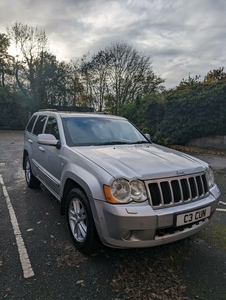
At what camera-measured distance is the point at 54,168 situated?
334 centimetres

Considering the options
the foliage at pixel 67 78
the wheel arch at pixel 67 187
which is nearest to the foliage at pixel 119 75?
the foliage at pixel 67 78

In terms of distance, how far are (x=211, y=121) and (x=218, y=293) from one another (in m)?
8.59

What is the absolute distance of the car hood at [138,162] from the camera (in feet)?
7.28

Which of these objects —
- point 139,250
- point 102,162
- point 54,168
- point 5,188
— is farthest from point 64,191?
point 5,188

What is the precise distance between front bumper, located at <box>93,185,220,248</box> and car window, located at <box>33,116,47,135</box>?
2687 mm

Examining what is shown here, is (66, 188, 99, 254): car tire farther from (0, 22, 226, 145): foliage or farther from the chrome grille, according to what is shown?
(0, 22, 226, 145): foliage

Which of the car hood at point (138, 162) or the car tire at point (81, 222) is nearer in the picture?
the car hood at point (138, 162)

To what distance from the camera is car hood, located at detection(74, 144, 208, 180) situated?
222 cm

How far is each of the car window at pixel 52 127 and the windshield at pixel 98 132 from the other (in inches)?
7.9

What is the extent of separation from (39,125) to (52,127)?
0.88 m

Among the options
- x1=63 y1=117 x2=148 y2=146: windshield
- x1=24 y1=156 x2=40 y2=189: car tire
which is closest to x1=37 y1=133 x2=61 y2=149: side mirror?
x1=63 y1=117 x2=148 y2=146: windshield

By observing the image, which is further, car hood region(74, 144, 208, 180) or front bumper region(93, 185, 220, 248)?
car hood region(74, 144, 208, 180)

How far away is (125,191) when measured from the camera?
83.6 inches

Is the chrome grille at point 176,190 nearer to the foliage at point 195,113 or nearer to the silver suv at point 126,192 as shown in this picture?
the silver suv at point 126,192
